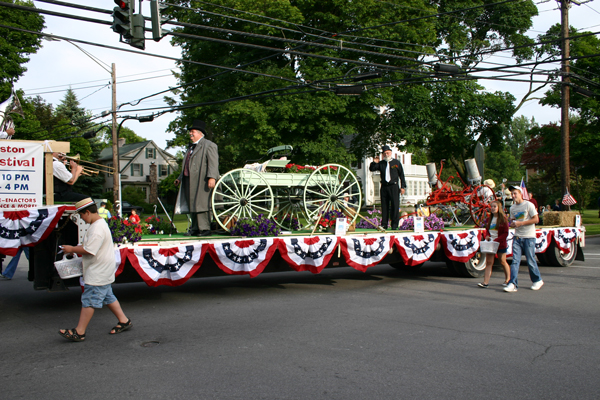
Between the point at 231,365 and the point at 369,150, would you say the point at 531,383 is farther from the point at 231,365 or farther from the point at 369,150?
the point at 369,150

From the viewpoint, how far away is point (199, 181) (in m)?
8.28

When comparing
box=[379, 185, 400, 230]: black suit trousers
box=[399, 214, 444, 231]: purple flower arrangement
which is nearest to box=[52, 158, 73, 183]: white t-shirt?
box=[379, 185, 400, 230]: black suit trousers

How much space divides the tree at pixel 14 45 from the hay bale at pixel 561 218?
28.0 m

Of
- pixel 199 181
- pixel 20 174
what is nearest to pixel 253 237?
pixel 199 181

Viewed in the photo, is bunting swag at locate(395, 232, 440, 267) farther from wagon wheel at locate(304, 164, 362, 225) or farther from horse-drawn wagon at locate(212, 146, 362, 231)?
horse-drawn wagon at locate(212, 146, 362, 231)

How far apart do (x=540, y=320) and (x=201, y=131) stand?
6.22 meters

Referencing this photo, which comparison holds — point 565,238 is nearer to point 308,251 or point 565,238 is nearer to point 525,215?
point 525,215

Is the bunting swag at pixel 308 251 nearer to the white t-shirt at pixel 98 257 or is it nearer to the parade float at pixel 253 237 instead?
the parade float at pixel 253 237

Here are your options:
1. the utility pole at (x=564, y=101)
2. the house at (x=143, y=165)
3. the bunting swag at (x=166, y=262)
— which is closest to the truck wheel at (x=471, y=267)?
the bunting swag at (x=166, y=262)

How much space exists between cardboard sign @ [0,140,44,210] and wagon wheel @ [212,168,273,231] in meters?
2.83

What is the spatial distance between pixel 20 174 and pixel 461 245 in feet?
25.7

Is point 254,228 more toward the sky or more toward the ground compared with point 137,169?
more toward the ground

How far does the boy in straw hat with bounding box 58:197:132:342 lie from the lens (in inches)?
209

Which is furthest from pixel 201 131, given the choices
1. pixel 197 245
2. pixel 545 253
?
pixel 545 253
